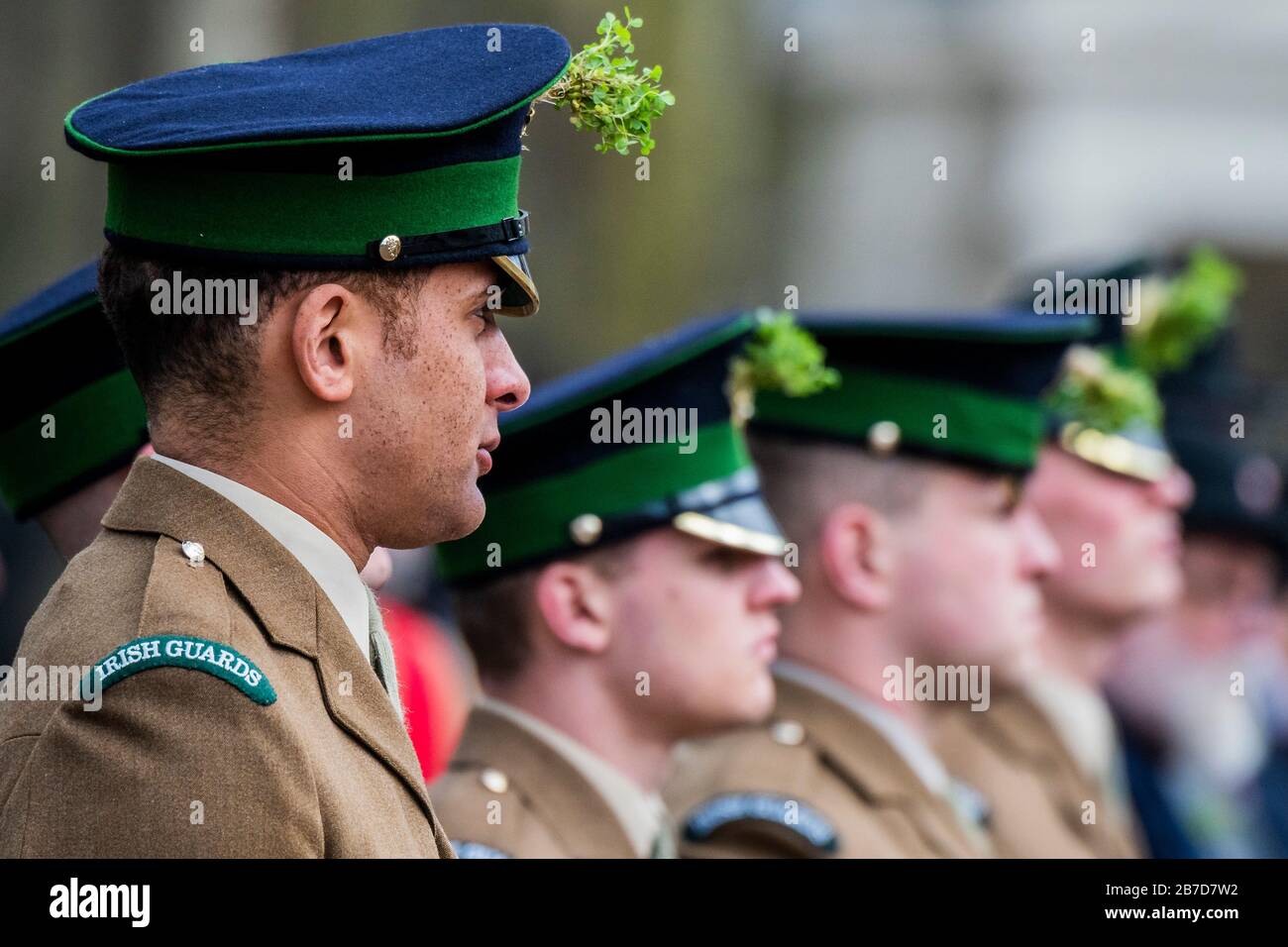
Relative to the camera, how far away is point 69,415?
130 inches

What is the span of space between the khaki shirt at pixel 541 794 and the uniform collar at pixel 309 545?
3.93 ft

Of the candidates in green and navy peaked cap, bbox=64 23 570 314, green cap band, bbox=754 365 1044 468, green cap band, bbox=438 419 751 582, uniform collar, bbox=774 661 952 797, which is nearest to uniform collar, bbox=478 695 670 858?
green cap band, bbox=438 419 751 582

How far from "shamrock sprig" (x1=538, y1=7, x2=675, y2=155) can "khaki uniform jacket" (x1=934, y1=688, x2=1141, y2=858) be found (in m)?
2.76

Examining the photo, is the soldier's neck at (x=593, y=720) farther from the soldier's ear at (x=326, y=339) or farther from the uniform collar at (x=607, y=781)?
the soldier's ear at (x=326, y=339)

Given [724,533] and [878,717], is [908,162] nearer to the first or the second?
[878,717]

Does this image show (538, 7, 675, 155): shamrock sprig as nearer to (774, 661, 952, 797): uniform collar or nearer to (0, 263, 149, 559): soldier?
(0, 263, 149, 559): soldier

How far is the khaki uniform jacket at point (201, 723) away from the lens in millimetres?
2006

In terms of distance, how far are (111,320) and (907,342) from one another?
2.54 m

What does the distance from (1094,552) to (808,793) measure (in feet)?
7.19

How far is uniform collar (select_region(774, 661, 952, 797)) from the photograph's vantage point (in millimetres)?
4363

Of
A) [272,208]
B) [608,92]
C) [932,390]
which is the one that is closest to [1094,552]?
[932,390]

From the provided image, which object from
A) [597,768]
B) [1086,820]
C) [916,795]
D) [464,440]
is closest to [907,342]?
[916,795]

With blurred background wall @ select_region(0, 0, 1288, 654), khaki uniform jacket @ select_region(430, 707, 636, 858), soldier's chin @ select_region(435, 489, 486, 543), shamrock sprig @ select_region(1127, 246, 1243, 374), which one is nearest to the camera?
soldier's chin @ select_region(435, 489, 486, 543)
